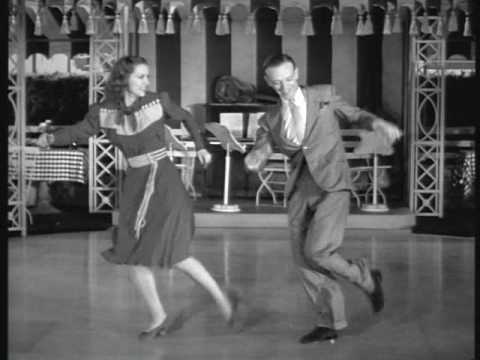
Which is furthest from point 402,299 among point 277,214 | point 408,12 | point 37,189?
point 37,189

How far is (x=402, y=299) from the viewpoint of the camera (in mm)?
5223

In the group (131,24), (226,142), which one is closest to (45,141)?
(226,142)

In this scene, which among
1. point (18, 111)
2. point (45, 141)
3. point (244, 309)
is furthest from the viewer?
point (18, 111)

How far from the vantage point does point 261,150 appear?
13.7 ft

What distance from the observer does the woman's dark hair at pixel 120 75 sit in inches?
158

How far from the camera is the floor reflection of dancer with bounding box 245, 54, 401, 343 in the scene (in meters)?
4.04

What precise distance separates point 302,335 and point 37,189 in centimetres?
670

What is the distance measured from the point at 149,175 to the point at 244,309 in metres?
1.22

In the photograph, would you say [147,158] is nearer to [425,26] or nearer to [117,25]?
[117,25]

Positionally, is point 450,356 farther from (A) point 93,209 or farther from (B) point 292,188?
(A) point 93,209

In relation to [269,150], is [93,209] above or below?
below

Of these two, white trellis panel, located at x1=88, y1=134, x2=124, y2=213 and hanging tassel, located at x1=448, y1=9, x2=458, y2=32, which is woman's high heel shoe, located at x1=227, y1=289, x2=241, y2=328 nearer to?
white trellis panel, located at x1=88, y1=134, x2=124, y2=213

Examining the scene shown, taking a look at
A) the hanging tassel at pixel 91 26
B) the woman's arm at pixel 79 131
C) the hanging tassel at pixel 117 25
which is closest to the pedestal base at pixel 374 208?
the hanging tassel at pixel 117 25

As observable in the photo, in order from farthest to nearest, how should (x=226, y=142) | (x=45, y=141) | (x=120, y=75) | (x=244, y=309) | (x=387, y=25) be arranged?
(x=387, y=25) → (x=226, y=142) → (x=244, y=309) → (x=45, y=141) → (x=120, y=75)
